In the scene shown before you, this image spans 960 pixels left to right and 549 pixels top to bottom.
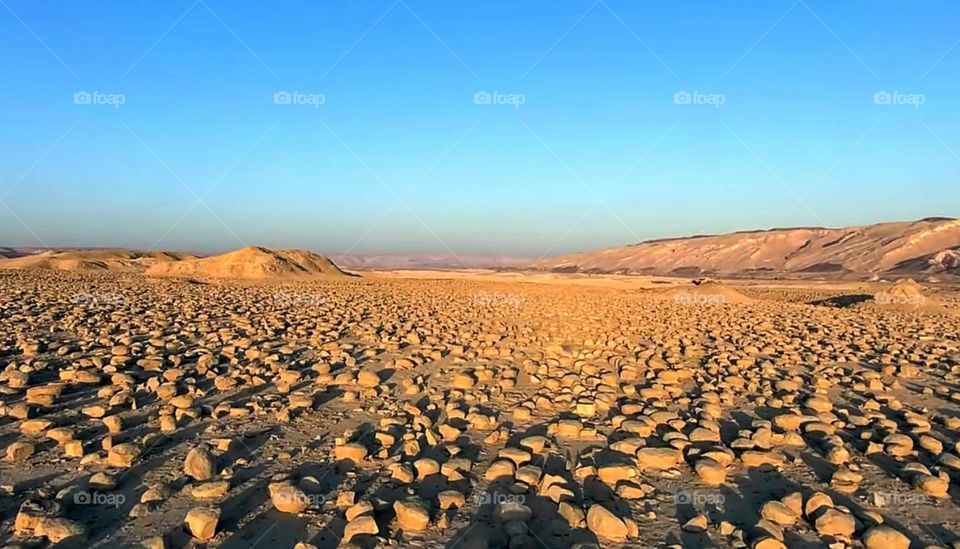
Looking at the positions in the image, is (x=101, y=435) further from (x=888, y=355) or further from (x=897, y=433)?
(x=888, y=355)

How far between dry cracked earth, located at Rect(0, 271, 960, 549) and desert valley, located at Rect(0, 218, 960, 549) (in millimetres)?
19

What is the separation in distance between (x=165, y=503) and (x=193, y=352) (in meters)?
4.23

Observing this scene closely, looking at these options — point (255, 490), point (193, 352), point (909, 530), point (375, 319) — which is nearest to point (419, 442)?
point (255, 490)

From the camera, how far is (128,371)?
18.7 ft

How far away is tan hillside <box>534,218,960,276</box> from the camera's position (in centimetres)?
5424
